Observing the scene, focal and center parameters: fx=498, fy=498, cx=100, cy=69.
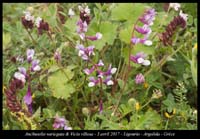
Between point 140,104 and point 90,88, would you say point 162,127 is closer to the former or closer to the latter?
point 140,104

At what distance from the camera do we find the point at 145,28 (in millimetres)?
1752

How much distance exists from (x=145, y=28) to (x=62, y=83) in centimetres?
35

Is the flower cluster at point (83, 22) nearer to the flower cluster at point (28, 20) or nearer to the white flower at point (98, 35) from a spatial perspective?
the white flower at point (98, 35)

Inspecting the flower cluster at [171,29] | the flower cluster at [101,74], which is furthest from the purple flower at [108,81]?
the flower cluster at [171,29]

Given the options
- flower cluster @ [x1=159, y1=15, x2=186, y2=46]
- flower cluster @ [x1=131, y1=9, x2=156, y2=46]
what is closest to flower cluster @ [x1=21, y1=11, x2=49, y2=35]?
flower cluster @ [x1=131, y1=9, x2=156, y2=46]

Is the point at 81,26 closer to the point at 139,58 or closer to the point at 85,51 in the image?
the point at 85,51

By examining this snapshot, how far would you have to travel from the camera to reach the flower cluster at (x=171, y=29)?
68.4 inches

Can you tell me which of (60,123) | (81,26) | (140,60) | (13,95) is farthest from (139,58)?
(13,95)

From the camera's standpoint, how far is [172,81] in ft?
6.54

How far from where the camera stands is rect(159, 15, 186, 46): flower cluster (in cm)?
174

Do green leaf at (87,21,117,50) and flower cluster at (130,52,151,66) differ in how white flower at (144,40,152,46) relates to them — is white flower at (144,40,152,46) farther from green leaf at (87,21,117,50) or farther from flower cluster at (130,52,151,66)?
green leaf at (87,21,117,50)

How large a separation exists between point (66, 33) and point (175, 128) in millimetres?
589

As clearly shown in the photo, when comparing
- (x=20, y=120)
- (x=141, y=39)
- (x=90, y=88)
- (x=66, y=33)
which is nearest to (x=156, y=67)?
(x=141, y=39)

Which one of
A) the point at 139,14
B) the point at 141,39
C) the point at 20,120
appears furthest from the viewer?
the point at 139,14
